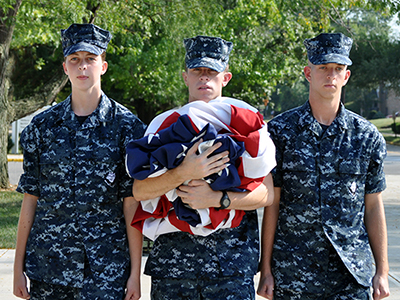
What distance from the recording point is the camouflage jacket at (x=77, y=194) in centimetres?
293

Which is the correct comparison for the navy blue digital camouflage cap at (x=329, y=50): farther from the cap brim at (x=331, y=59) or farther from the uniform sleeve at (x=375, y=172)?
the uniform sleeve at (x=375, y=172)

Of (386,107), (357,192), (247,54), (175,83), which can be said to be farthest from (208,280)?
(386,107)

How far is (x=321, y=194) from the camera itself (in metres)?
3.06

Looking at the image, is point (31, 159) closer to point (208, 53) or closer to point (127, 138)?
point (127, 138)

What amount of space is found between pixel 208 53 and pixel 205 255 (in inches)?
45.8

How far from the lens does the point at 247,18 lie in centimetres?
1561

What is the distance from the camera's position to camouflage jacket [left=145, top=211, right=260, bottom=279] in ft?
9.29

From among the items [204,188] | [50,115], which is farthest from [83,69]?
[204,188]

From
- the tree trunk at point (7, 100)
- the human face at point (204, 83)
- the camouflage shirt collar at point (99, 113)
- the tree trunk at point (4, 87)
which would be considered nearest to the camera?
the human face at point (204, 83)

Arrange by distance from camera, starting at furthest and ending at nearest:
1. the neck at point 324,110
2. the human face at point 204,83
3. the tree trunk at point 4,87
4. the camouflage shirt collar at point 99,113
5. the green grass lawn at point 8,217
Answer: the tree trunk at point 4,87, the green grass lawn at point 8,217, the neck at point 324,110, the camouflage shirt collar at point 99,113, the human face at point 204,83

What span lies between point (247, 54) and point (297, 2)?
5.10m

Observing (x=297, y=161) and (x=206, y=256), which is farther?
(x=297, y=161)

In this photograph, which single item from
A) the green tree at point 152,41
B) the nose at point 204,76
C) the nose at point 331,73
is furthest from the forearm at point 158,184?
the green tree at point 152,41

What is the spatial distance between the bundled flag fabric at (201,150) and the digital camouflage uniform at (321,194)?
0.39 metres
